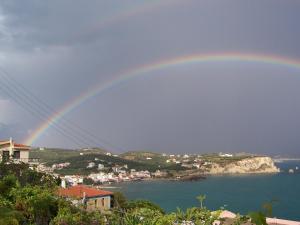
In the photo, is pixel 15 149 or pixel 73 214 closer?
pixel 73 214

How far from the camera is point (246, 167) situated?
180m

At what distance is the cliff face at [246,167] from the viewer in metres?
178

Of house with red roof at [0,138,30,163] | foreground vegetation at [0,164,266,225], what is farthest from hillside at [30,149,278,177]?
foreground vegetation at [0,164,266,225]

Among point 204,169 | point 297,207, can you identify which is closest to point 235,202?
point 297,207

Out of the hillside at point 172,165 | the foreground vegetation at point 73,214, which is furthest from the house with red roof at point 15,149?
the hillside at point 172,165

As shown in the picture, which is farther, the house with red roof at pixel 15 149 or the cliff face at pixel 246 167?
the cliff face at pixel 246 167

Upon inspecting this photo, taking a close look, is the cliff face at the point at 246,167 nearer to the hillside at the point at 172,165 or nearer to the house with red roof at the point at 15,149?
the hillside at the point at 172,165

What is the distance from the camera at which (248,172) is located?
585 ft

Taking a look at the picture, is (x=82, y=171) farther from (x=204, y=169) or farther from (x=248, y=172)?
(x=248, y=172)

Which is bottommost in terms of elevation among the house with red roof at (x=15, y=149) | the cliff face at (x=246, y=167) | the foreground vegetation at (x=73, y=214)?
the cliff face at (x=246, y=167)

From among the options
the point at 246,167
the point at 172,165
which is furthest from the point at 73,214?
the point at 246,167

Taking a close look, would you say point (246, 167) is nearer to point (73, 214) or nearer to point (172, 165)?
point (172, 165)

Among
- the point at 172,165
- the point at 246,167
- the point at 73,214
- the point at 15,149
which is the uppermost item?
the point at 15,149

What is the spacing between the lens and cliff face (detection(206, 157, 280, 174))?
178m
